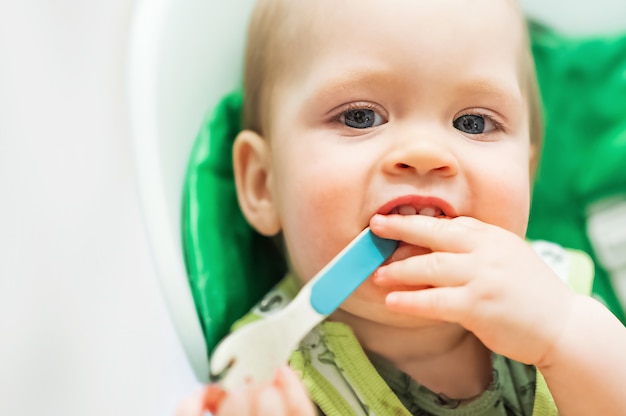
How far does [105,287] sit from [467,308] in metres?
0.58

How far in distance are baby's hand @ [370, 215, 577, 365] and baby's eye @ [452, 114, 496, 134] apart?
0.11m

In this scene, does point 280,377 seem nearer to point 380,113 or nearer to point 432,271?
point 432,271

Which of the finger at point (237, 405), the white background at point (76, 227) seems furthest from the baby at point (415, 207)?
Answer: the white background at point (76, 227)

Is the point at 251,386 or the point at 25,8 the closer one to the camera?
the point at 251,386

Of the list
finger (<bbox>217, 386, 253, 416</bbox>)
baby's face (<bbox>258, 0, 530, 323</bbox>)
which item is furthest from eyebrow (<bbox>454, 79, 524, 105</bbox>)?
finger (<bbox>217, 386, 253, 416</bbox>)

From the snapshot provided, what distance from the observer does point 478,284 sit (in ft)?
1.97

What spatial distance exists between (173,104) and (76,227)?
1.05ft

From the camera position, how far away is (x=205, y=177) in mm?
828

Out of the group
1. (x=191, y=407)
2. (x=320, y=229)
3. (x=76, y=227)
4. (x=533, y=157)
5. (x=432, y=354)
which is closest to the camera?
(x=191, y=407)

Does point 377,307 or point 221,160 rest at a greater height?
point 221,160

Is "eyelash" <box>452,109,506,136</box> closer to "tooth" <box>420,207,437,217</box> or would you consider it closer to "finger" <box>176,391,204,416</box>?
"tooth" <box>420,207,437,217</box>

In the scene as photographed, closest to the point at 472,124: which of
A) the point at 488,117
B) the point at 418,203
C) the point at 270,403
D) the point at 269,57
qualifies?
the point at 488,117

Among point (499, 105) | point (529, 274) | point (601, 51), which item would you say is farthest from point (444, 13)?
point (601, 51)

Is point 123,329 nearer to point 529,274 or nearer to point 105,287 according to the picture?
point 105,287
